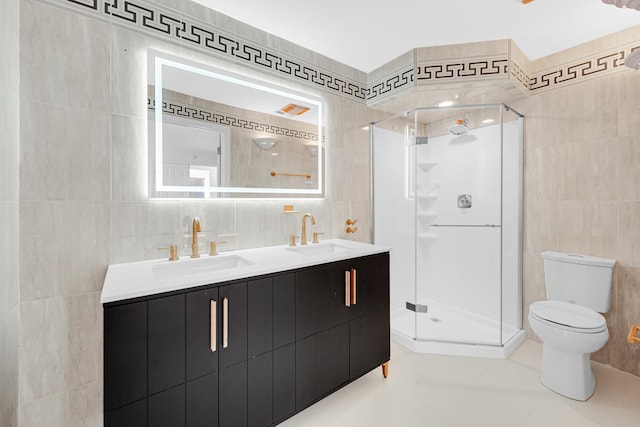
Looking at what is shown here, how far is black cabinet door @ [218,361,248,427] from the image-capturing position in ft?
4.20

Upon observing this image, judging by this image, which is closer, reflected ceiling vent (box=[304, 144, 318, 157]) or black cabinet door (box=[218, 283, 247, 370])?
black cabinet door (box=[218, 283, 247, 370])

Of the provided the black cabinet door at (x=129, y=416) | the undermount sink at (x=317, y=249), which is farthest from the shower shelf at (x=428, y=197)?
the black cabinet door at (x=129, y=416)

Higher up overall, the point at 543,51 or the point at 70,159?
the point at 543,51

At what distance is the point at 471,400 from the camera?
68.7 inches

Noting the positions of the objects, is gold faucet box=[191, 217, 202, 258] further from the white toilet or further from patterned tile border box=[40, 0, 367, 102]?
the white toilet

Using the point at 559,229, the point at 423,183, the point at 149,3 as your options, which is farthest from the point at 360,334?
the point at 149,3

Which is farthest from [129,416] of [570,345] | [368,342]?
[570,345]

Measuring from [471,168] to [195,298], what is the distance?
8.69ft

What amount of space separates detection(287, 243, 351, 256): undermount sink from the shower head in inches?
62.8

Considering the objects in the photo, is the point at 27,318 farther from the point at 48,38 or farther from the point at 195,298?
the point at 48,38

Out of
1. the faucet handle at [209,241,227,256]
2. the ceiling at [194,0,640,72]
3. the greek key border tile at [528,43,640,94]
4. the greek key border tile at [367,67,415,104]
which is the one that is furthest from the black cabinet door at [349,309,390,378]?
the greek key border tile at [528,43,640,94]

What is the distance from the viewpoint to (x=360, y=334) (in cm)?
185

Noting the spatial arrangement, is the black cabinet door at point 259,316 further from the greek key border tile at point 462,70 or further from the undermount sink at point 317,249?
the greek key border tile at point 462,70

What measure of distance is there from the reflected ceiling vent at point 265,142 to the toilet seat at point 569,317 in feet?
6.98
